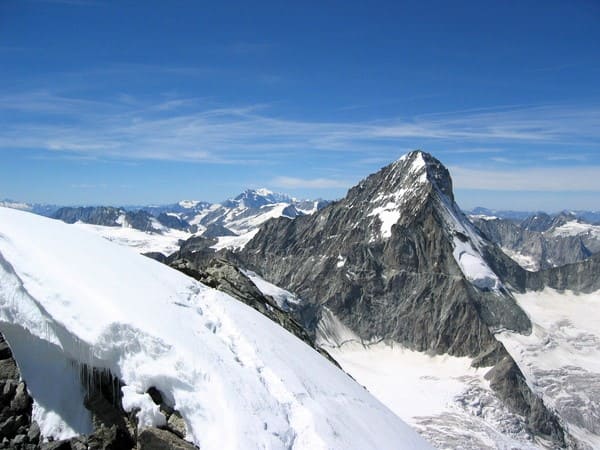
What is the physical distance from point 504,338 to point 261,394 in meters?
188

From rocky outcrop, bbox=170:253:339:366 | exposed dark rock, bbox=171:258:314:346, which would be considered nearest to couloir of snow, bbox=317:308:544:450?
rocky outcrop, bbox=170:253:339:366

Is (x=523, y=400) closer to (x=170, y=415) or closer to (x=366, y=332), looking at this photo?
(x=366, y=332)

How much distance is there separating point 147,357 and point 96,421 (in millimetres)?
2105

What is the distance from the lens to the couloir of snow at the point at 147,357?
43.9 feet

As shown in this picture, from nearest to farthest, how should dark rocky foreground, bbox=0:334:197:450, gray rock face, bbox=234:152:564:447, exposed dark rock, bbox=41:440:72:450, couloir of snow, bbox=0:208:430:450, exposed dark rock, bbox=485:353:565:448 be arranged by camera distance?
exposed dark rock, bbox=41:440:72:450 < dark rocky foreground, bbox=0:334:197:450 < couloir of snow, bbox=0:208:430:450 < exposed dark rock, bbox=485:353:565:448 < gray rock face, bbox=234:152:564:447

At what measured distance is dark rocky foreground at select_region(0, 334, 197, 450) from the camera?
12.1 m

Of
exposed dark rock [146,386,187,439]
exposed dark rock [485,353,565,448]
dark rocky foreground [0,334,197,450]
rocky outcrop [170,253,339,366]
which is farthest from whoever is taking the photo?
exposed dark rock [485,353,565,448]

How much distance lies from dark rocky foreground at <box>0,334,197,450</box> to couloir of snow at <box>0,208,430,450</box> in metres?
0.29

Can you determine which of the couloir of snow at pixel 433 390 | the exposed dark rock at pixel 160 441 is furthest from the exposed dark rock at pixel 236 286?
the couloir of snow at pixel 433 390

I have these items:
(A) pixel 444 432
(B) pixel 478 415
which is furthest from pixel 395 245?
(A) pixel 444 432

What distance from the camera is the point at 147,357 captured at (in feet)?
46.4

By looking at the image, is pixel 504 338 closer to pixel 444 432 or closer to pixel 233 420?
pixel 444 432

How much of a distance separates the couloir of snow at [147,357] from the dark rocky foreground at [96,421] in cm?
29

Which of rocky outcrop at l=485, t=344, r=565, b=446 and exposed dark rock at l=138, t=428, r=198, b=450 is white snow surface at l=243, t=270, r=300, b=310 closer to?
rocky outcrop at l=485, t=344, r=565, b=446
